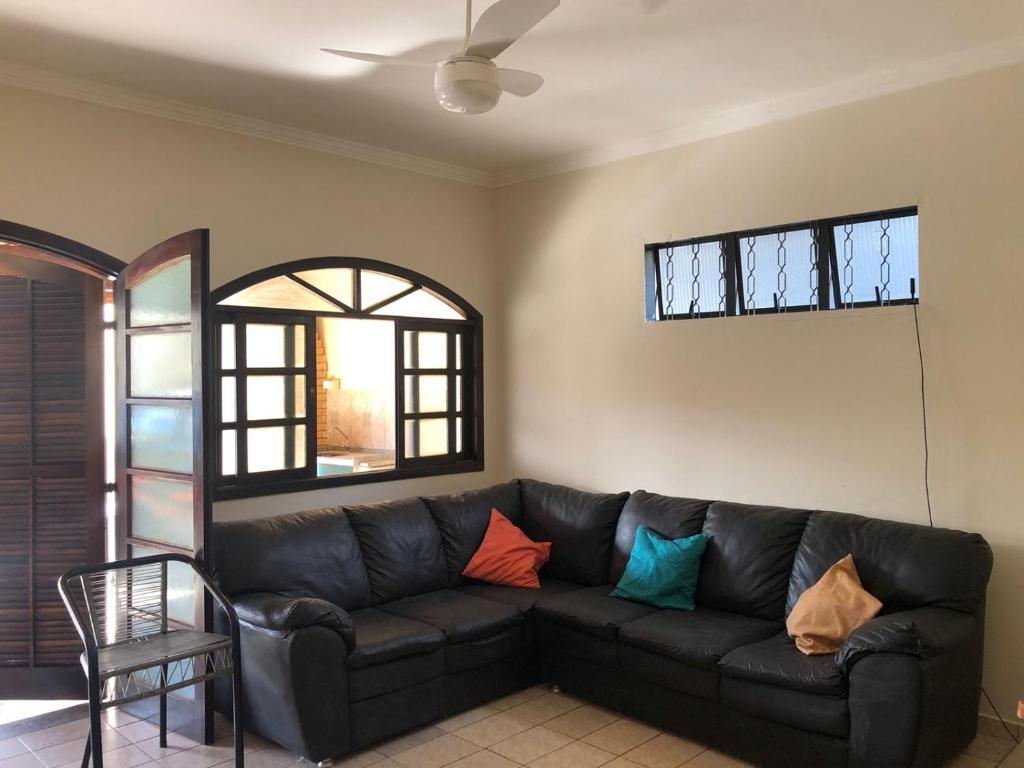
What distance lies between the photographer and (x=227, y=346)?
14.4 ft

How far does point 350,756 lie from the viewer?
347cm

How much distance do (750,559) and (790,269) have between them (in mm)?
1477

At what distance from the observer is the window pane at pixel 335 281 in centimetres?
474

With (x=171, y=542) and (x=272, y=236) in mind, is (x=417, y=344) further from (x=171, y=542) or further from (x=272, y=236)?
(x=171, y=542)

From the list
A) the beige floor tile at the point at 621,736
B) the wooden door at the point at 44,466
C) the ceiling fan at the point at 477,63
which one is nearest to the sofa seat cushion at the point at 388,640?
the beige floor tile at the point at 621,736

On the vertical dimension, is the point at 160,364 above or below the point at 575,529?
above

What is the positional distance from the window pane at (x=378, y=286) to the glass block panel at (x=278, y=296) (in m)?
0.20

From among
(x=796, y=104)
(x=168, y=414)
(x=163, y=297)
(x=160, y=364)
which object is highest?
(x=796, y=104)

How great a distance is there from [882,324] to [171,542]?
11.0 feet

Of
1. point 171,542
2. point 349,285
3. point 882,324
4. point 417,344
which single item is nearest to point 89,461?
point 171,542

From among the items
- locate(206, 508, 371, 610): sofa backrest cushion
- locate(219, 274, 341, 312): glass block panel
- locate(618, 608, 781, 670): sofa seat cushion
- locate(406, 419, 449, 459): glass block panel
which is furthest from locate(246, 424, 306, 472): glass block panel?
locate(618, 608, 781, 670): sofa seat cushion

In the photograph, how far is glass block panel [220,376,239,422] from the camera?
173 inches

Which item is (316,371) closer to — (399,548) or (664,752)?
(399,548)

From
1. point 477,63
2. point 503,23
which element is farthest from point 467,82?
point 503,23
